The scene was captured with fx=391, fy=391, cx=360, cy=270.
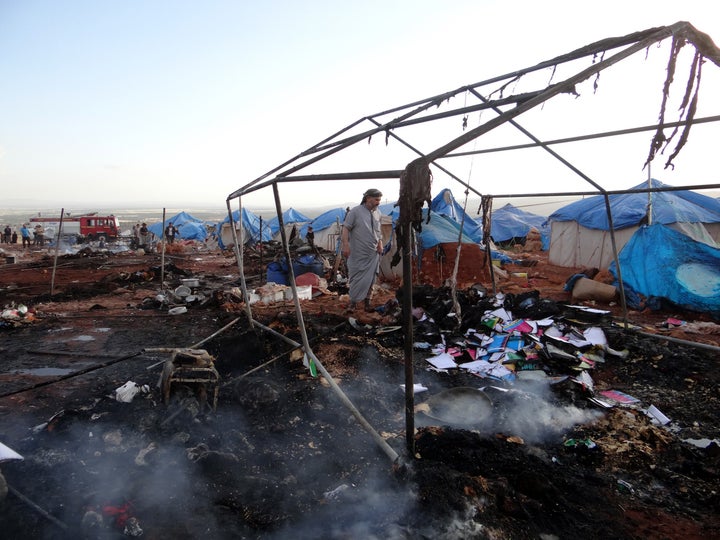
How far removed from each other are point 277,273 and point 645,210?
39.4ft

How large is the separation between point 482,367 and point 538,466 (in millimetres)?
2055

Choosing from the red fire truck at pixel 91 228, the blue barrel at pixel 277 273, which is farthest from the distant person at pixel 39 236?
the blue barrel at pixel 277 273

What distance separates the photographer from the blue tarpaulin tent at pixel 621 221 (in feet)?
37.0

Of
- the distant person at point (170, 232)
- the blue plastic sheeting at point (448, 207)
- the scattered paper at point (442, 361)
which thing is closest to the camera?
the scattered paper at point (442, 361)

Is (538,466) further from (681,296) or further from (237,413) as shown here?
(681,296)

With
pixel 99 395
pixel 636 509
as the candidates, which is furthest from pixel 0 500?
pixel 636 509

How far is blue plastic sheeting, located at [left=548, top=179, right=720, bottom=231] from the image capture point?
11508mm

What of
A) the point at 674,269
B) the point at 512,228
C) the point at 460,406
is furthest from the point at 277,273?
the point at 512,228

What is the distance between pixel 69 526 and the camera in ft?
8.13

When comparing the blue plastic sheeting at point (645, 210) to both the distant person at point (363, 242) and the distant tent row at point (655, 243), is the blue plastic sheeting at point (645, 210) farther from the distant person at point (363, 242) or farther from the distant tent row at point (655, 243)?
the distant person at point (363, 242)

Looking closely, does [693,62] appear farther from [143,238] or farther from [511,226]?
[143,238]

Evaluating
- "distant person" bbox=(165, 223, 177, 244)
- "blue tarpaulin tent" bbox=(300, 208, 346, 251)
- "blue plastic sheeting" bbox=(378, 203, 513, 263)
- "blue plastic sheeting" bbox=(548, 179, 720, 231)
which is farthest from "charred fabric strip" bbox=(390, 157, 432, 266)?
"distant person" bbox=(165, 223, 177, 244)

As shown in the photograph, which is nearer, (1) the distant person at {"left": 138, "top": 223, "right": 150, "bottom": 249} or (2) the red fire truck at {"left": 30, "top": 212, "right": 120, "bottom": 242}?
(1) the distant person at {"left": 138, "top": 223, "right": 150, "bottom": 249}

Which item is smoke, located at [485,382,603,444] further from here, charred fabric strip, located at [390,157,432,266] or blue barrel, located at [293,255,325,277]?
blue barrel, located at [293,255,325,277]
